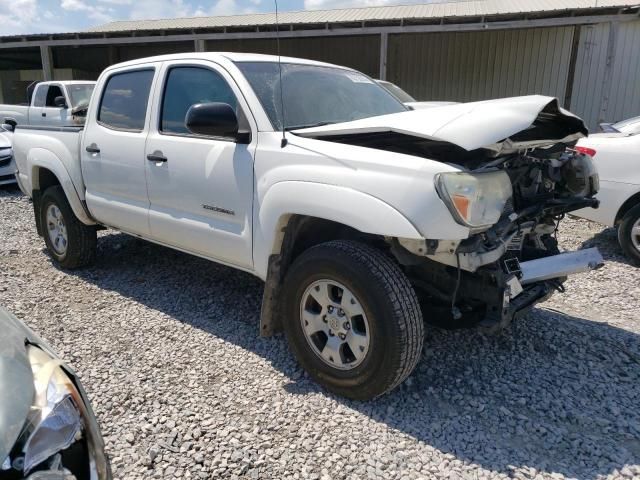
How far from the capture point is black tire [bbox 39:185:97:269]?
510 centimetres

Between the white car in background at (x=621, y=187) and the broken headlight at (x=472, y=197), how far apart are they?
318 cm

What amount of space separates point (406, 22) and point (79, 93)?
788 centimetres

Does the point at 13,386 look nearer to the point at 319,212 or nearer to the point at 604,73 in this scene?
the point at 319,212

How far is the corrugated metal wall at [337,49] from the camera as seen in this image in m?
18.1

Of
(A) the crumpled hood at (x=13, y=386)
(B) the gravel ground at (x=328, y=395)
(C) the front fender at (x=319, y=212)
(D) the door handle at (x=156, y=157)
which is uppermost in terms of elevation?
(D) the door handle at (x=156, y=157)

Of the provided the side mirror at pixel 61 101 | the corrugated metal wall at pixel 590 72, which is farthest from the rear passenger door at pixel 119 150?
the corrugated metal wall at pixel 590 72

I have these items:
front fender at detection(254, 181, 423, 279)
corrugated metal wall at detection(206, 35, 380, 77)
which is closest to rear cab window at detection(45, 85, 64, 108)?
corrugated metal wall at detection(206, 35, 380, 77)

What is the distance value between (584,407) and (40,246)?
598 cm

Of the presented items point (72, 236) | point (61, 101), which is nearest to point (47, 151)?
point (72, 236)

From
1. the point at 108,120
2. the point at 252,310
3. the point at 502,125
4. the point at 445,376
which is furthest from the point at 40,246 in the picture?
the point at 502,125

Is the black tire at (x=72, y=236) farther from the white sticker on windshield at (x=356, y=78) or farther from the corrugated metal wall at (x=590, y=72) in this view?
the corrugated metal wall at (x=590, y=72)

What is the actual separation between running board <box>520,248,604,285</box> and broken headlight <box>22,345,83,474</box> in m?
2.31

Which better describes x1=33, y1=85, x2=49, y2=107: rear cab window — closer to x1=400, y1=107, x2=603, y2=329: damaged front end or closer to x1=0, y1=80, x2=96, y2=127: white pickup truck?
x1=0, y1=80, x2=96, y2=127: white pickup truck

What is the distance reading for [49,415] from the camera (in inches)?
63.9
